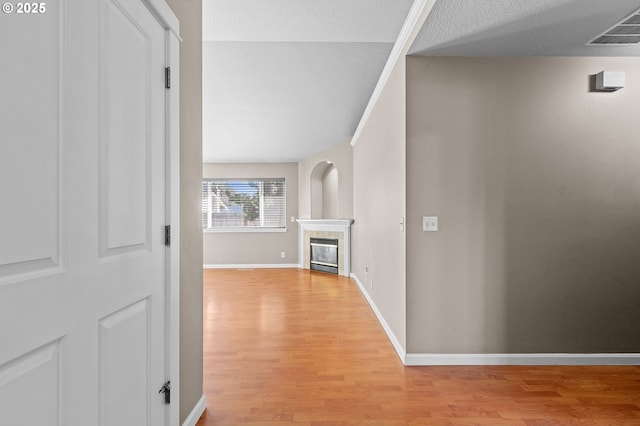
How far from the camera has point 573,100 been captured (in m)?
2.66

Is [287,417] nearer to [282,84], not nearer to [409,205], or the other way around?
[409,205]

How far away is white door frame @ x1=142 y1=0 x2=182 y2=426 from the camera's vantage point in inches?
61.6

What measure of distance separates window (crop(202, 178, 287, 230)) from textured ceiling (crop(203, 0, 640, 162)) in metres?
2.69

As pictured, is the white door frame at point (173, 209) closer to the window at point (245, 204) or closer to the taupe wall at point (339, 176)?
the taupe wall at point (339, 176)

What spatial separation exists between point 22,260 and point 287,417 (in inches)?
64.3

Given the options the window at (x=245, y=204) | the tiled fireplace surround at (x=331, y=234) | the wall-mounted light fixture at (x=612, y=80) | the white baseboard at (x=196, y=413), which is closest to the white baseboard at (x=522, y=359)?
the white baseboard at (x=196, y=413)

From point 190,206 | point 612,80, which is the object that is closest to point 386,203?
point 612,80

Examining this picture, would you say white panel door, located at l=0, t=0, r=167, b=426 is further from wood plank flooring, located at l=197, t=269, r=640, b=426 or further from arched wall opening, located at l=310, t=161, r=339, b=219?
arched wall opening, located at l=310, t=161, r=339, b=219

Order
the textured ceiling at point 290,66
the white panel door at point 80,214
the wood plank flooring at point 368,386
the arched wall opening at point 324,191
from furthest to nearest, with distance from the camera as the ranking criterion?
the arched wall opening at point 324,191 < the textured ceiling at point 290,66 < the wood plank flooring at point 368,386 < the white panel door at point 80,214

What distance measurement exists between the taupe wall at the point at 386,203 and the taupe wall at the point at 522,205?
0.17m

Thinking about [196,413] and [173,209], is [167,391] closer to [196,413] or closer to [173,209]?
[196,413]

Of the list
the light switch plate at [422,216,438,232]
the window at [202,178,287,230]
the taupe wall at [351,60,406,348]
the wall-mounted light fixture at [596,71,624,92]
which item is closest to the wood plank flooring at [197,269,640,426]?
the taupe wall at [351,60,406,348]

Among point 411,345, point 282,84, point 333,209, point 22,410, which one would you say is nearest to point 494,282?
point 411,345

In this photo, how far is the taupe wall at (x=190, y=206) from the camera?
1743 mm
